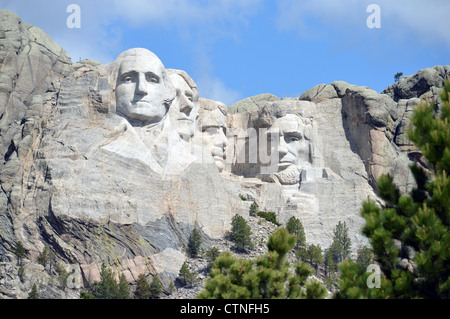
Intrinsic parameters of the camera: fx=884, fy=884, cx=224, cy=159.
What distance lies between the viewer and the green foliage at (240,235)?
2905 centimetres

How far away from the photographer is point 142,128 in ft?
97.2

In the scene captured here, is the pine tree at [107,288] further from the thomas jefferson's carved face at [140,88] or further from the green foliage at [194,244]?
the thomas jefferson's carved face at [140,88]

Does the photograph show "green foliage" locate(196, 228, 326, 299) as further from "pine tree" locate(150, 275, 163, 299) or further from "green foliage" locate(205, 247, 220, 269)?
"green foliage" locate(205, 247, 220, 269)

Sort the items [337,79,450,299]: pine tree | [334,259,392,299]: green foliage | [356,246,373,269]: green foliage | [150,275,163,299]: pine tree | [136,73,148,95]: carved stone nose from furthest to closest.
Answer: [356,246,373,269]: green foliage < [136,73,148,95]: carved stone nose < [150,275,163,299]: pine tree < [337,79,450,299]: pine tree < [334,259,392,299]: green foliage

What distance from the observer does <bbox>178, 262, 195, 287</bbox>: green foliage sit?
26672 millimetres

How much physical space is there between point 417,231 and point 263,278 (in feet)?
11.2

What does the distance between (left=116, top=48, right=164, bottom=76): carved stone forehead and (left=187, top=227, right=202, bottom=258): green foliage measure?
5649 mm

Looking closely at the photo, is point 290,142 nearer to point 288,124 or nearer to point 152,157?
point 288,124

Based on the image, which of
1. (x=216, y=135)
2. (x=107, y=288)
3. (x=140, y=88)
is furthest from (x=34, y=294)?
(x=216, y=135)

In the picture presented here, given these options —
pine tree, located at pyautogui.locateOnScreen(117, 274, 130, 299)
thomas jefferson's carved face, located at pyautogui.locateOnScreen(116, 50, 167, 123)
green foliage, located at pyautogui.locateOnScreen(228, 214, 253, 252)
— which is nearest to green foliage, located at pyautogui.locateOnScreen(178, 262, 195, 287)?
pine tree, located at pyautogui.locateOnScreen(117, 274, 130, 299)
